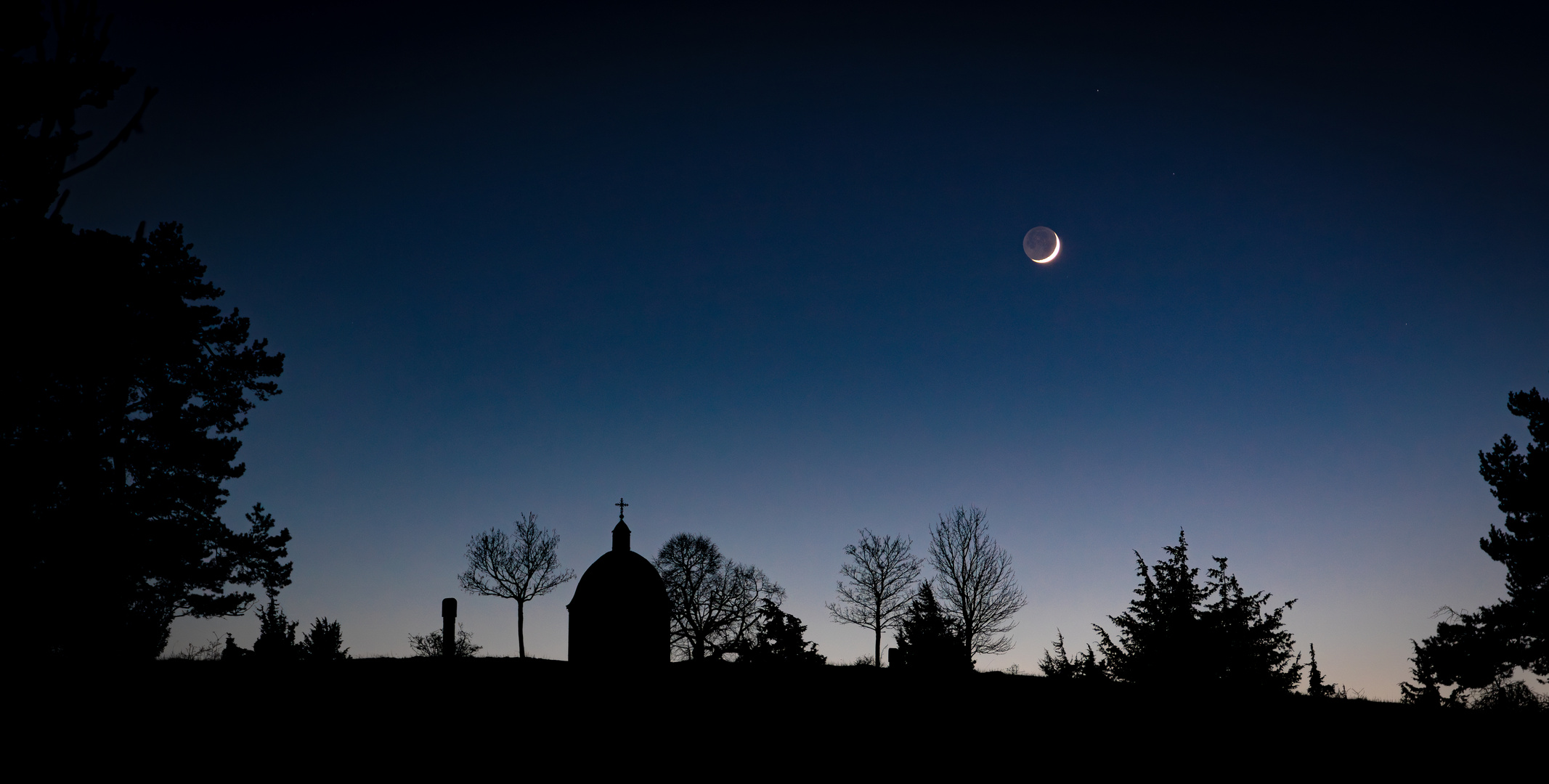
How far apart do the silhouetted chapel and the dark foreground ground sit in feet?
63.1

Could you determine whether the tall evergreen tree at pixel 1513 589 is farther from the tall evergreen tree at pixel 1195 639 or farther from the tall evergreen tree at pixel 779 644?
the tall evergreen tree at pixel 779 644

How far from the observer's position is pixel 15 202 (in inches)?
496

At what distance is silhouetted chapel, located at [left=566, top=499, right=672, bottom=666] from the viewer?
→ 39000mm

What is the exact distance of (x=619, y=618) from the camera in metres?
39.3

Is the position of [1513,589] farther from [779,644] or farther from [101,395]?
[101,395]

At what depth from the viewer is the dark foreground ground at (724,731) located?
1292 centimetres

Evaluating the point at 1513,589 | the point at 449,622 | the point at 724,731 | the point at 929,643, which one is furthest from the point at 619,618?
the point at 1513,589

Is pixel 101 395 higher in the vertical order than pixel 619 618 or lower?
higher

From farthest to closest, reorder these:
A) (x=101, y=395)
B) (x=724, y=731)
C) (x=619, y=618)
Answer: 1. (x=619, y=618)
2. (x=101, y=395)
3. (x=724, y=731)

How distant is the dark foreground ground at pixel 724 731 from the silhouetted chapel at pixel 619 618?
1923 centimetres

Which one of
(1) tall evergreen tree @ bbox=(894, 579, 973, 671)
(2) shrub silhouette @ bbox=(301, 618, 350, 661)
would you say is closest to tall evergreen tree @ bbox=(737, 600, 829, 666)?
(1) tall evergreen tree @ bbox=(894, 579, 973, 671)

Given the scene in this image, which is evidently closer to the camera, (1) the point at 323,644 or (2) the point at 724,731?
(2) the point at 724,731

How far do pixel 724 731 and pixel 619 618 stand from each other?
25.6 metres

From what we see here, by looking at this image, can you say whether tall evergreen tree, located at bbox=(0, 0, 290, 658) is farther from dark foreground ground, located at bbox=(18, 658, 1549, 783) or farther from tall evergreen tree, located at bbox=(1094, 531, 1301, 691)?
tall evergreen tree, located at bbox=(1094, 531, 1301, 691)
